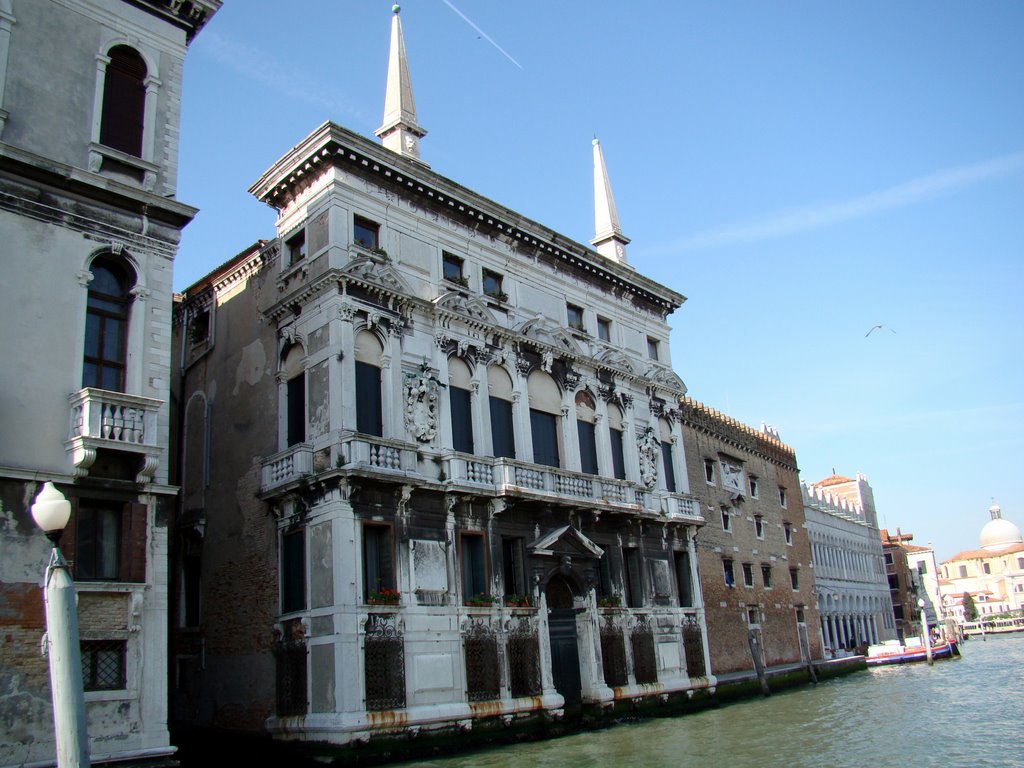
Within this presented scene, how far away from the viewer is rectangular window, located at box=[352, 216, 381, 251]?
19.9 metres

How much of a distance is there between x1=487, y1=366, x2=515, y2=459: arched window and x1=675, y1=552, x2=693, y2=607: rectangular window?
734 cm

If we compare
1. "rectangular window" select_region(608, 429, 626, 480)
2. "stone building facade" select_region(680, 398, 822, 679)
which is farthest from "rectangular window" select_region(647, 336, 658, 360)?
"rectangular window" select_region(608, 429, 626, 480)

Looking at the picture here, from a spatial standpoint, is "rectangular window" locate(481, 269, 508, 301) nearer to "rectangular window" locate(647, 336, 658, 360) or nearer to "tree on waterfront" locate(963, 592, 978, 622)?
"rectangular window" locate(647, 336, 658, 360)

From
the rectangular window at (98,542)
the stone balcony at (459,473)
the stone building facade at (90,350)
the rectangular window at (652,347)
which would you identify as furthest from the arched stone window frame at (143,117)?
the rectangular window at (652,347)

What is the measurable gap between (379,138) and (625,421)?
10172 millimetres

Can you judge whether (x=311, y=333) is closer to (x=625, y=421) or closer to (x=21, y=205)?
(x=21, y=205)

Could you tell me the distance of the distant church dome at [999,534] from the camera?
429ft

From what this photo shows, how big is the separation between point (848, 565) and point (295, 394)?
39416mm

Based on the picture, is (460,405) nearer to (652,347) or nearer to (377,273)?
(377,273)

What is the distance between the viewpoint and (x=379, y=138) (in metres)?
22.7

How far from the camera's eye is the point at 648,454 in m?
26.5

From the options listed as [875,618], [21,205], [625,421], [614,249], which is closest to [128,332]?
[21,205]

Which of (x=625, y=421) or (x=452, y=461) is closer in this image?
(x=452, y=461)

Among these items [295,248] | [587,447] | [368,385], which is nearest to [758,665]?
[587,447]
